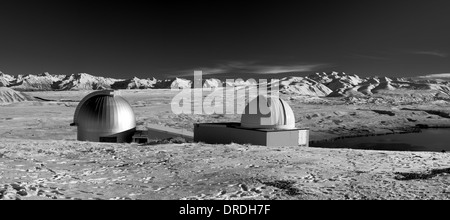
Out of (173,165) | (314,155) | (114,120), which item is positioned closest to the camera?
(173,165)

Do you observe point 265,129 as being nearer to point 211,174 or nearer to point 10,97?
point 211,174

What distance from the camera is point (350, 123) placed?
8281 centimetres

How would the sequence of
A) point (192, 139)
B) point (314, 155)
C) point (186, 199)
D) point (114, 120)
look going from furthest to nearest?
point (192, 139)
point (114, 120)
point (314, 155)
point (186, 199)

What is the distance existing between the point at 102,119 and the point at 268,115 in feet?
51.3

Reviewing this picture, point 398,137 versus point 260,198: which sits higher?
point 260,198

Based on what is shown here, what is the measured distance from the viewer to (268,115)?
96.4ft

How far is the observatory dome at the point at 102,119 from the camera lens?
30.2 meters

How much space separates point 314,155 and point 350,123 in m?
68.8

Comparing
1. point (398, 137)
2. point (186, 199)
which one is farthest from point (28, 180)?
point (398, 137)

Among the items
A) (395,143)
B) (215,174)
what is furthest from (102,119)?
(395,143)

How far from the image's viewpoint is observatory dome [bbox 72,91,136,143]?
30.2 metres

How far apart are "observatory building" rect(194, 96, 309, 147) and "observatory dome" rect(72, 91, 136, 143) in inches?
353
